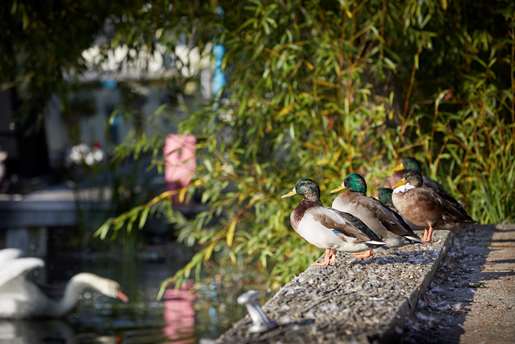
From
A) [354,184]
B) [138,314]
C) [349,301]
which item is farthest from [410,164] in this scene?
[138,314]

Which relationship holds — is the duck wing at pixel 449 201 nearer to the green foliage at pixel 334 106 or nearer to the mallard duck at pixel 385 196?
the mallard duck at pixel 385 196

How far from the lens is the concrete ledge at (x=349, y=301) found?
367cm

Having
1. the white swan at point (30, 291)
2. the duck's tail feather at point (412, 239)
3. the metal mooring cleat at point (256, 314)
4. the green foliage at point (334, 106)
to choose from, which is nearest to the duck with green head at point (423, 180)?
the green foliage at point (334, 106)

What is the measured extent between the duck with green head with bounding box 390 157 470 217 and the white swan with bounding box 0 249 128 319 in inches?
183

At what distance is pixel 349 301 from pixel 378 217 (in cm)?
118

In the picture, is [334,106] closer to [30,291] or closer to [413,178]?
[413,178]

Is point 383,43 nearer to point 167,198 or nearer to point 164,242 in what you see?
point 167,198

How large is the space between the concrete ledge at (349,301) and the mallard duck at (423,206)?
1.52 feet

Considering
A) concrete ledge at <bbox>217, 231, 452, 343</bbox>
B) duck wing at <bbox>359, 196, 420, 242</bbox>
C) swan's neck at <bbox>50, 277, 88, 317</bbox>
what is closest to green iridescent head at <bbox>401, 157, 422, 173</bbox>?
concrete ledge at <bbox>217, 231, 452, 343</bbox>

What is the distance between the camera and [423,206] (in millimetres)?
6125

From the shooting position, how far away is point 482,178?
7949 millimetres

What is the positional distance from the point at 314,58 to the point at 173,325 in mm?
2725

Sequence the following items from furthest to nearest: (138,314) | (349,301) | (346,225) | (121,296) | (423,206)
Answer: (121,296) → (138,314) → (423,206) → (346,225) → (349,301)

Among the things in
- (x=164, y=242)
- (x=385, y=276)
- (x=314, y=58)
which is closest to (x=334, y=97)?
(x=314, y=58)
